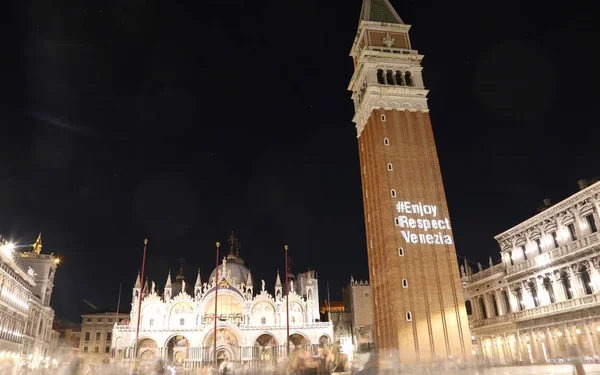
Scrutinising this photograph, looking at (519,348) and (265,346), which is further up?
(265,346)

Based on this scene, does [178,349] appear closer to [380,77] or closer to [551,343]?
[380,77]

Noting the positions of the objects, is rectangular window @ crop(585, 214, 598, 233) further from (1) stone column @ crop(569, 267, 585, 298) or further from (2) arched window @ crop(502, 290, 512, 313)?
(2) arched window @ crop(502, 290, 512, 313)

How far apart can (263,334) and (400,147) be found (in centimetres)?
3552

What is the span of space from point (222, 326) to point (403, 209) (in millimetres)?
33553

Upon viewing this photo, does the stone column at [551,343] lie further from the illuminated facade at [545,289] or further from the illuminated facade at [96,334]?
the illuminated facade at [96,334]

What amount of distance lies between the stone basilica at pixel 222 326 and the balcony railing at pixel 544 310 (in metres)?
24.6

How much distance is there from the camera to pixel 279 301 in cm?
6775

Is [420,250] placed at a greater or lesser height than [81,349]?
greater

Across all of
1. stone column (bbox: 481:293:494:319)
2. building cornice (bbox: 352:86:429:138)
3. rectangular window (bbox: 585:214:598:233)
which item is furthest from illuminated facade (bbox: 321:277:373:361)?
rectangular window (bbox: 585:214:598:233)

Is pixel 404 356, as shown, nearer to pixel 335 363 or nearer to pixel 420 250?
pixel 420 250

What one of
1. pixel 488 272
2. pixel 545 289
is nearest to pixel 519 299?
pixel 545 289

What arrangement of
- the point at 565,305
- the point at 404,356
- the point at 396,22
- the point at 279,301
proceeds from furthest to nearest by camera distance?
the point at 279,301
the point at 396,22
the point at 404,356
the point at 565,305

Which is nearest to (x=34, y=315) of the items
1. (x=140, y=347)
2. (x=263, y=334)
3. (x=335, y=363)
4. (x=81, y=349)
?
(x=140, y=347)

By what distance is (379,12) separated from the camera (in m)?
57.1
